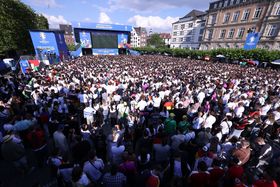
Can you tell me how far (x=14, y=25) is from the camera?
20781 millimetres

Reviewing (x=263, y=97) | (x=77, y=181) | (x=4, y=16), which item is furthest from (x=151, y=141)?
(x=4, y=16)

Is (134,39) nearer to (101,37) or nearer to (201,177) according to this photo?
(101,37)

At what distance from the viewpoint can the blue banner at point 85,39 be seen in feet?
131

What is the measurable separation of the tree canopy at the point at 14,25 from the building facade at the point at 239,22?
41465mm

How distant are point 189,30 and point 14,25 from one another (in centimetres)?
5694

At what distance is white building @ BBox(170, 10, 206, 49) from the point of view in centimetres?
5474

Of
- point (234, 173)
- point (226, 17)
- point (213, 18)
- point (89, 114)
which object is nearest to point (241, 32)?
point (226, 17)

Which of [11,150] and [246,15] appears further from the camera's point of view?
[246,15]

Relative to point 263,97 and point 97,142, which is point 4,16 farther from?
point 263,97

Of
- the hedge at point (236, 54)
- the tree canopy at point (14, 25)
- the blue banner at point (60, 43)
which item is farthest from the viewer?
the hedge at point (236, 54)

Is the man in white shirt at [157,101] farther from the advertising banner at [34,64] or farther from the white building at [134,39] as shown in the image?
the white building at [134,39]

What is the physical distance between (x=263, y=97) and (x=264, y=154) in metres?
5.69

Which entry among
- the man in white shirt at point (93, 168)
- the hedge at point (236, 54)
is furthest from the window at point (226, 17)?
the man in white shirt at point (93, 168)

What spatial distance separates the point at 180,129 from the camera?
4887 mm
